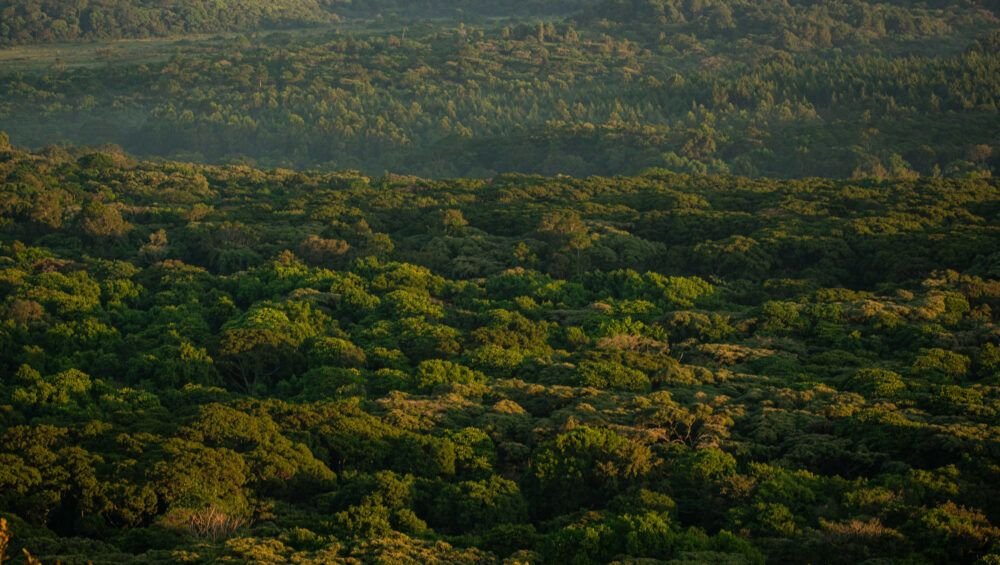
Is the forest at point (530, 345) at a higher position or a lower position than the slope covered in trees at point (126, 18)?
higher

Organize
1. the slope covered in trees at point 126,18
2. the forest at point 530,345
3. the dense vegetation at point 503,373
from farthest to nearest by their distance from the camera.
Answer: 1. the slope covered in trees at point 126,18
2. the forest at point 530,345
3. the dense vegetation at point 503,373

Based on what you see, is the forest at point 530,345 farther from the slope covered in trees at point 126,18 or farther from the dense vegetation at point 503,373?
the slope covered in trees at point 126,18

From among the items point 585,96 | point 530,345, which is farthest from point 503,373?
point 585,96

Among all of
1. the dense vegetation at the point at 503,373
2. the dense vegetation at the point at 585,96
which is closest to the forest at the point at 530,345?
the dense vegetation at the point at 503,373

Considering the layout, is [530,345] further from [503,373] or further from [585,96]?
[585,96]

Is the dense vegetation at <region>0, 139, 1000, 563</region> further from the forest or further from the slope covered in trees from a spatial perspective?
the slope covered in trees

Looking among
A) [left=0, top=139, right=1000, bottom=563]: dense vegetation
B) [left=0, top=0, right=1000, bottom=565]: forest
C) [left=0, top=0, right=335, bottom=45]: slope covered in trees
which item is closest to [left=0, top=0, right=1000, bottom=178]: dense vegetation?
[left=0, top=0, right=1000, bottom=565]: forest
